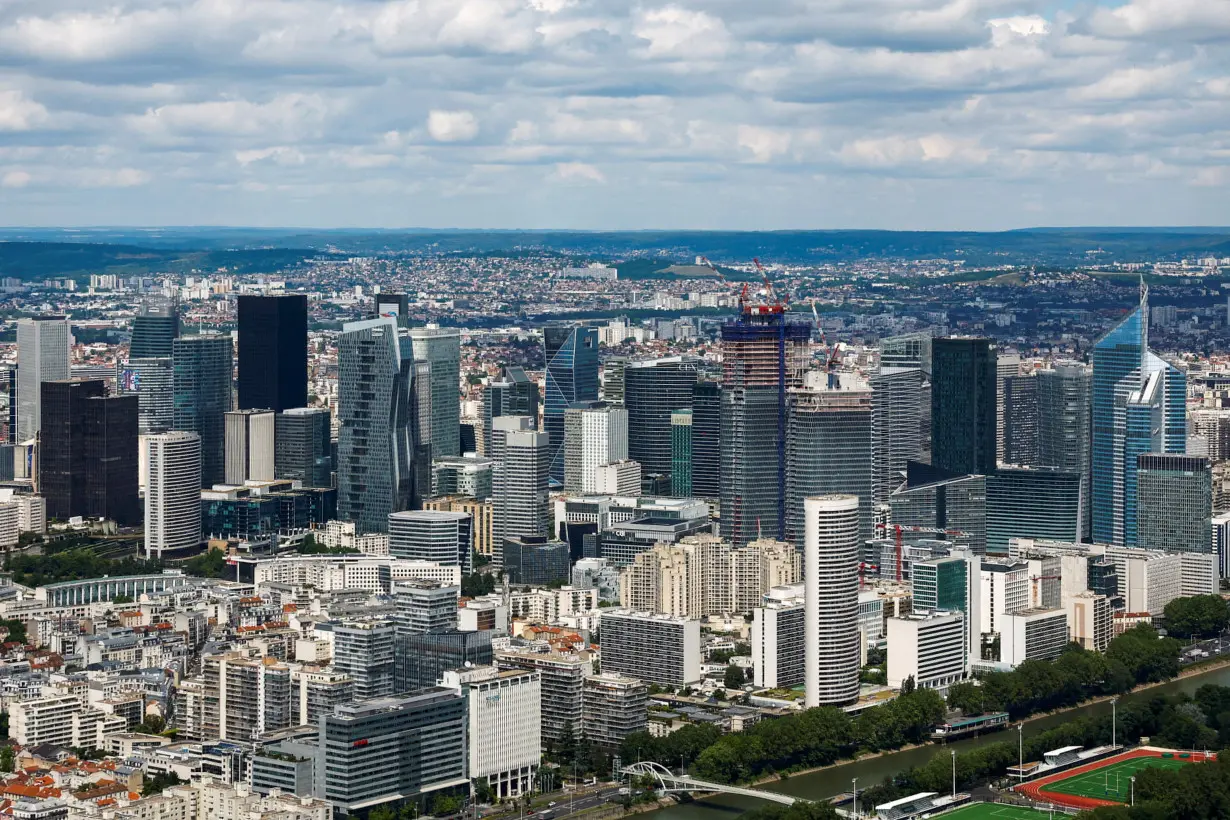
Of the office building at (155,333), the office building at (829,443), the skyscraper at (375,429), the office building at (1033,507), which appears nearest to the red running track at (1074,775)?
the office building at (829,443)

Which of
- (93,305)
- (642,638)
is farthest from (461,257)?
(642,638)

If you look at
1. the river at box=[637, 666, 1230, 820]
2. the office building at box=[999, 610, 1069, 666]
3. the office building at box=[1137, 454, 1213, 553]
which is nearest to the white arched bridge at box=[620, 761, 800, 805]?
the river at box=[637, 666, 1230, 820]

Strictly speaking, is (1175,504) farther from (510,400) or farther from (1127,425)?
(510,400)

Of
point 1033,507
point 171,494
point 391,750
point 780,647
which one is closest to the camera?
point 391,750

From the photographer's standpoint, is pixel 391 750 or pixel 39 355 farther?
pixel 39 355

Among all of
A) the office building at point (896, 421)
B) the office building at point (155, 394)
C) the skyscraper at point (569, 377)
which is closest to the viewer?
the office building at point (896, 421)

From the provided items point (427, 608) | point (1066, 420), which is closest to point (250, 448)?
point (1066, 420)

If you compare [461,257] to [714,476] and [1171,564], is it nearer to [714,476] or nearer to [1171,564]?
[714,476]

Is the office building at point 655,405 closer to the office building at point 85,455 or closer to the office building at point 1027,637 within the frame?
the office building at point 85,455
